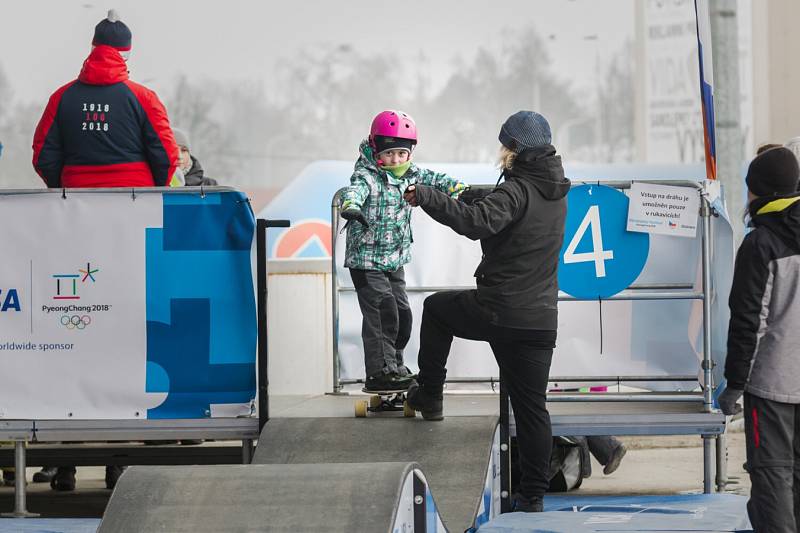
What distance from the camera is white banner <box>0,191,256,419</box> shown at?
6.66 meters

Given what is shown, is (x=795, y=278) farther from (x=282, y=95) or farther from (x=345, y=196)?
(x=282, y=95)

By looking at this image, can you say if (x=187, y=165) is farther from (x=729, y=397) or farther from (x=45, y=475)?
(x=729, y=397)

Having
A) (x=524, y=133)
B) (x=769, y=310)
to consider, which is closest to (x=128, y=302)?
(x=524, y=133)

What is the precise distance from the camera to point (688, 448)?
449 inches

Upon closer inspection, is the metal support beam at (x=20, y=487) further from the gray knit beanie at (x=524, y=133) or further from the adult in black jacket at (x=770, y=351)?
the adult in black jacket at (x=770, y=351)

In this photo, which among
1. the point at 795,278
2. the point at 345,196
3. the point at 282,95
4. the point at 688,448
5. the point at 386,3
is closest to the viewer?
the point at 795,278

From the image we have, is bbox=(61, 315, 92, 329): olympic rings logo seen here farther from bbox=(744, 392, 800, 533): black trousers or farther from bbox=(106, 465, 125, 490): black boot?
bbox=(744, 392, 800, 533): black trousers

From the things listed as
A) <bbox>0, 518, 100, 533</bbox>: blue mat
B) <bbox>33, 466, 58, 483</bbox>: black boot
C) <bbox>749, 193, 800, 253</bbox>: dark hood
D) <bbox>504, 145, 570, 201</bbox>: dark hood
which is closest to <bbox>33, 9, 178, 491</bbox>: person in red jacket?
<bbox>0, 518, 100, 533</bbox>: blue mat

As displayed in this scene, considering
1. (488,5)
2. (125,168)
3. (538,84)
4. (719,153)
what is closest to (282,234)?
(719,153)

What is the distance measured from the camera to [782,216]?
540cm

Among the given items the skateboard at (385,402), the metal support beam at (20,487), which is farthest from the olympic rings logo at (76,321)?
the skateboard at (385,402)

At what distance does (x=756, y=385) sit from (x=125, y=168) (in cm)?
395

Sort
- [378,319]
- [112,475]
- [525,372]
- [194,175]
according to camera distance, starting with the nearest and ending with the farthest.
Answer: [525,372] < [378,319] < [112,475] < [194,175]

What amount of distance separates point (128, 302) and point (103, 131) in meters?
1.17
